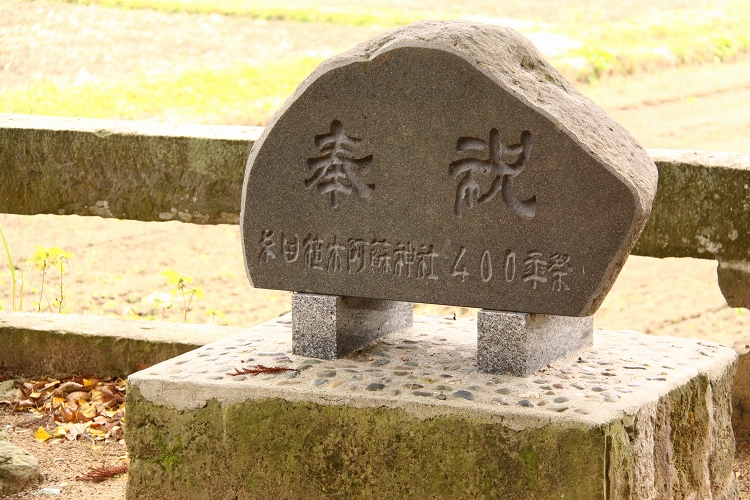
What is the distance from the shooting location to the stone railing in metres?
3.72

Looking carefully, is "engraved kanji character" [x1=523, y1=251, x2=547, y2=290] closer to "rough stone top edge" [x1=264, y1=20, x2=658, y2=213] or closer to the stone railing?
"rough stone top edge" [x1=264, y1=20, x2=658, y2=213]

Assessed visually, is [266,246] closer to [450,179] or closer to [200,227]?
[450,179]

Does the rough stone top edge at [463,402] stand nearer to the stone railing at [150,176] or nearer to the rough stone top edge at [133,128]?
the stone railing at [150,176]

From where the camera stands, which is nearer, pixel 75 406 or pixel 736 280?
pixel 736 280

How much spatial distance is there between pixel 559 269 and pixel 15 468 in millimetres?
1881

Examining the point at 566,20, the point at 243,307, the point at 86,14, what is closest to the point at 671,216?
the point at 243,307

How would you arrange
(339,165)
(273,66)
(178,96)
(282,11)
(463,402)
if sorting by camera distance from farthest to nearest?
(282,11), (273,66), (178,96), (339,165), (463,402)

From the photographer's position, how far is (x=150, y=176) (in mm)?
4164

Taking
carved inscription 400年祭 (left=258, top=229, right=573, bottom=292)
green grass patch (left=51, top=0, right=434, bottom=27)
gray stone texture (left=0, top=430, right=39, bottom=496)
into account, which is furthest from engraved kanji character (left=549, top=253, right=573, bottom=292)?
green grass patch (left=51, top=0, right=434, bottom=27)

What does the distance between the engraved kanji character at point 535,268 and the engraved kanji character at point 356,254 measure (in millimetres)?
469

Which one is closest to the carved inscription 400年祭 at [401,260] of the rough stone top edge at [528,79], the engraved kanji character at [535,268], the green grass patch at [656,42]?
the engraved kanji character at [535,268]

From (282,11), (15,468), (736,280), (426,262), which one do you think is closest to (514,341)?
(426,262)

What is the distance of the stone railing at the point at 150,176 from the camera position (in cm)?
372

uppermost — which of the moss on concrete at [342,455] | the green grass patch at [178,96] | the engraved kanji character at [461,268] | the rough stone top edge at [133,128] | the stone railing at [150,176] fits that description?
the green grass patch at [178,96]
